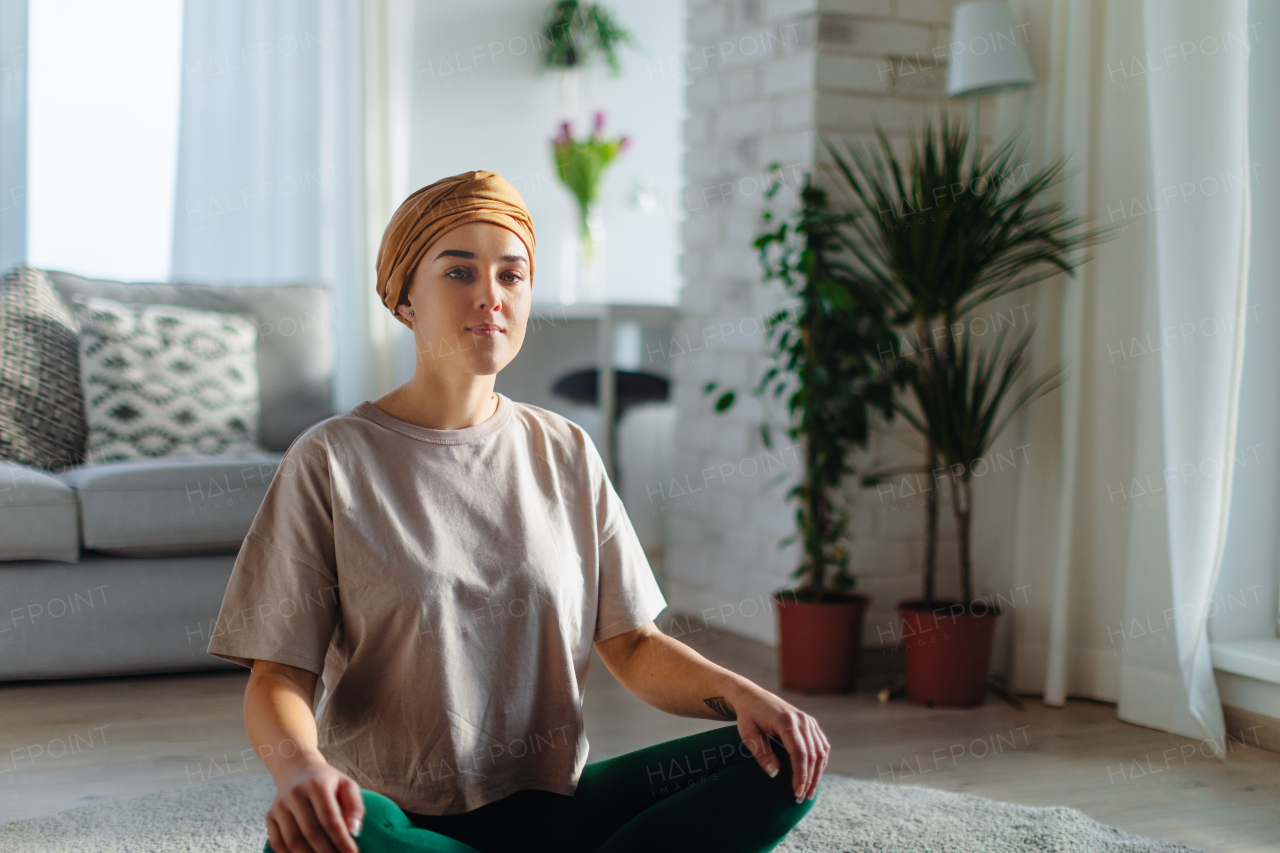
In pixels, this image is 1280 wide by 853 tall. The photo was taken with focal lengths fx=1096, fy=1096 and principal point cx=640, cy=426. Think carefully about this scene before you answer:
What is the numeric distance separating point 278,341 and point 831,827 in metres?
2.19

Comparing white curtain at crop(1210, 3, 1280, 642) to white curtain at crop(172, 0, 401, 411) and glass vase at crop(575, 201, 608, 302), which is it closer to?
glass vase at crop(575, 201, 608, 302)

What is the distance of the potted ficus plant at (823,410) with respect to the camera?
264cm

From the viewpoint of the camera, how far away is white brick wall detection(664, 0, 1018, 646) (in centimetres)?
282

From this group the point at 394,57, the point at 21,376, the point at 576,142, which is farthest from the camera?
the point at 576,142

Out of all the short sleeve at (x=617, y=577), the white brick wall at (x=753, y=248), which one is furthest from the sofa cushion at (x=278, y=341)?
the short sleeve at (x=617, y=577)

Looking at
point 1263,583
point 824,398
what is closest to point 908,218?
point 824,398

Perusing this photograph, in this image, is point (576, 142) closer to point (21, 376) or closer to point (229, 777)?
point (21, 376)

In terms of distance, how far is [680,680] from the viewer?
1150 millimetres

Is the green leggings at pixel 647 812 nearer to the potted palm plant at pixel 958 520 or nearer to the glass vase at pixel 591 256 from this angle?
the potted palm plant at pixel 958 520

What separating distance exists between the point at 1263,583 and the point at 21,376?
307cm

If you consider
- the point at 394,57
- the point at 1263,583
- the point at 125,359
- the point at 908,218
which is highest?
the point at 394,57

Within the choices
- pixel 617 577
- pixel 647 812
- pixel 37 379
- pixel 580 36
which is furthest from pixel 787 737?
pixel 580 36

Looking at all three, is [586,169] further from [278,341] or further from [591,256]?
[278,341]

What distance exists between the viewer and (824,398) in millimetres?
2633
